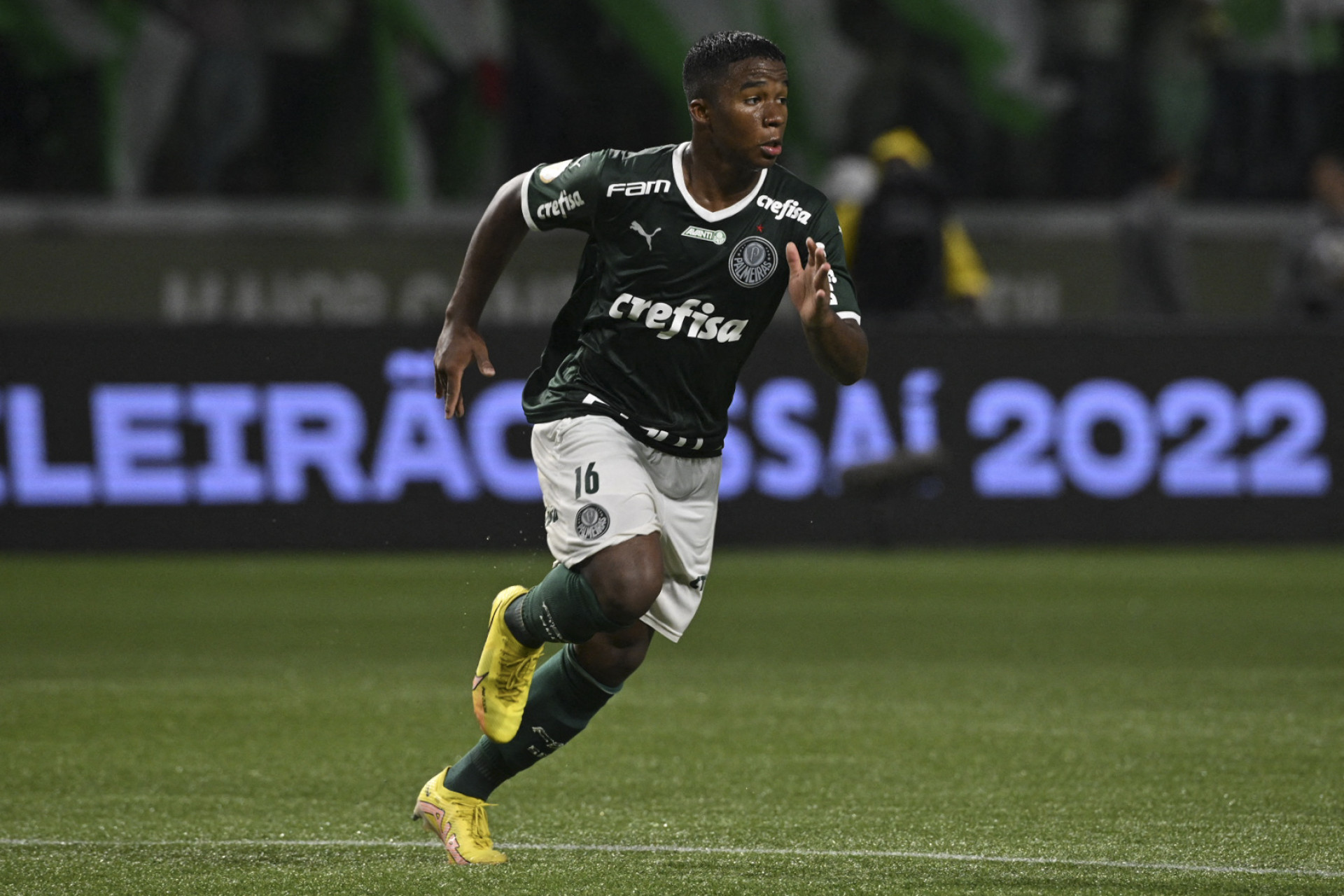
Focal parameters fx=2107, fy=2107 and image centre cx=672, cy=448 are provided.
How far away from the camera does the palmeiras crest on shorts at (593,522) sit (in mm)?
4809

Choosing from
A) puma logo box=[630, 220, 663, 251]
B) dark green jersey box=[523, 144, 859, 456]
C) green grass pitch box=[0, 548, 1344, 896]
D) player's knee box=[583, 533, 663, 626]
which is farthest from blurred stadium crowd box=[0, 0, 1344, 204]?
player's knee box=[583, 533, 663, 626]

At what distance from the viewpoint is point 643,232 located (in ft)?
16.4

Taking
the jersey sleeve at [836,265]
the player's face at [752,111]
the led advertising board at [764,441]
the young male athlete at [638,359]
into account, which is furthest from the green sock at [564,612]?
the led advertising board at [764,441]

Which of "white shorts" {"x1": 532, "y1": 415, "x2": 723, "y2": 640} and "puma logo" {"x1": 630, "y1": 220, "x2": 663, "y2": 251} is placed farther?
"puma logo" {"x1": 630, "y1": 220, "x2": 663, "y2": 251}

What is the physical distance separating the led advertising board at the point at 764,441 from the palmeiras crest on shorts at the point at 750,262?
284 inches

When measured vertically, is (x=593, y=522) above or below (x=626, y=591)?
above

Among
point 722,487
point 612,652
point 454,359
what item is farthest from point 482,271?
point 722,487

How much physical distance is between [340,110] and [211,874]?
13919mm

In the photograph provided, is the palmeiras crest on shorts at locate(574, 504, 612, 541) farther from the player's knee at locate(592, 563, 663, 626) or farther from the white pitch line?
the white pitch line

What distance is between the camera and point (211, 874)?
4.66 m

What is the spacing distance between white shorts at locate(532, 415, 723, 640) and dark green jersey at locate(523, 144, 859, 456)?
0.05 metres

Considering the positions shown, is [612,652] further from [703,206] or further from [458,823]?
[703,206]

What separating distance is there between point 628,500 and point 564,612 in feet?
0.97

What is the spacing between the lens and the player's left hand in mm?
Answer: 4680
